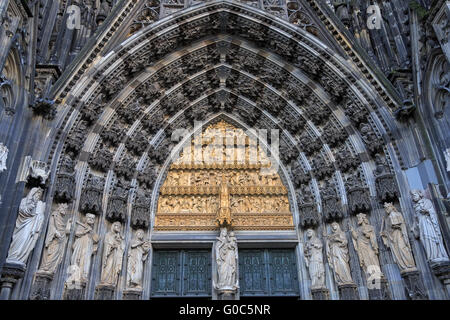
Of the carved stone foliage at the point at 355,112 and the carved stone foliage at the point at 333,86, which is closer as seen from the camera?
the carved stone foliage at the point at 355,112

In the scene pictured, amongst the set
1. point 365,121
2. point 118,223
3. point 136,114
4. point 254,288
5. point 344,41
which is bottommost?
point 254,288

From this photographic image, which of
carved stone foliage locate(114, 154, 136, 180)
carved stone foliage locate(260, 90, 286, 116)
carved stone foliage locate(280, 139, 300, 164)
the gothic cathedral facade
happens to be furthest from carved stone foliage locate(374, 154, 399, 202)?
carved stone foliage locate(114, 154, 136, 180)

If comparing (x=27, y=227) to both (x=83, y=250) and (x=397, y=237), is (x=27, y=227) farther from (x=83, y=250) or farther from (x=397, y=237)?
(x=397, y=237)

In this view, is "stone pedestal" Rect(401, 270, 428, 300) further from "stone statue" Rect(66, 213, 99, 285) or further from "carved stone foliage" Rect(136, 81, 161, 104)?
"carved stone foliage" Rect(136, 81, 161, 104)

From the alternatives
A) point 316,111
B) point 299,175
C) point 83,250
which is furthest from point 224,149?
point 83,250

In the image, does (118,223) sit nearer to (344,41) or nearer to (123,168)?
(123,168)

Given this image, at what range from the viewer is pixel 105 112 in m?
8.31

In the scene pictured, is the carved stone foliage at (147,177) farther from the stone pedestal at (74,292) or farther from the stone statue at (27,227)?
the stone pedestal at (74,292)

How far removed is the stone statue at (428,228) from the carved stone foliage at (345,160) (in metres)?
1.50

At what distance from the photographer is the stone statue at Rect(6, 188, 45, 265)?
19.4 feet

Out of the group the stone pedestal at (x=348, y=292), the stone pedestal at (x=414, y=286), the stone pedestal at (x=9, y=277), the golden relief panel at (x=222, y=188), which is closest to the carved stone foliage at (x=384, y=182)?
the stone pedestal at (x=414, y=286)

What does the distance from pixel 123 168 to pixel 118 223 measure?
1259 mm

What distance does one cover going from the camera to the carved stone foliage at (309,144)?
880cm

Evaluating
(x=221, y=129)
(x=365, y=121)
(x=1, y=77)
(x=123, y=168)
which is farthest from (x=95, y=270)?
(x=365, y=121)
